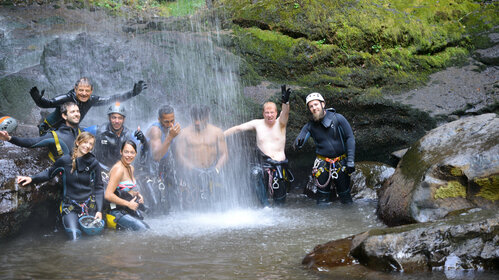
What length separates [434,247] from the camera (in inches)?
149

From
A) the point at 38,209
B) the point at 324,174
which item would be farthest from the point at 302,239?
the point at 38,209

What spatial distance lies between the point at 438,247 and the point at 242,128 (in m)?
4.25

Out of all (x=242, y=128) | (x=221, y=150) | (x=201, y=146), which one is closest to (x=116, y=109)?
(x=201, y=146)

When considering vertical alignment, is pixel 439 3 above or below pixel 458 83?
above

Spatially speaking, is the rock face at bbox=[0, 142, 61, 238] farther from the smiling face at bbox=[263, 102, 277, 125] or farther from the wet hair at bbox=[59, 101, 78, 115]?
the smiling face at bbox=[263, 102, 277, 125]

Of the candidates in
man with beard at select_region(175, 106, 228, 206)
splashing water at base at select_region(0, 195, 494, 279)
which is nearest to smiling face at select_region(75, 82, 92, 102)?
man with beard at select_region(175, 106, 228, 206)

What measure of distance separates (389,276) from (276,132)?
4.12 metres

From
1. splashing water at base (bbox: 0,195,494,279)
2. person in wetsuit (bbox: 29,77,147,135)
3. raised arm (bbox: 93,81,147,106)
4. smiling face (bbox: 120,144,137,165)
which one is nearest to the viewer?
splashing water at base (bbox: 0,195,494,279)

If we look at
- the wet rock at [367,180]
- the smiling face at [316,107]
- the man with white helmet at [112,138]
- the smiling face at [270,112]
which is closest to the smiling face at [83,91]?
the man with white helmet at [112,138]

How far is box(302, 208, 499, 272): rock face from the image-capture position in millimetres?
3680

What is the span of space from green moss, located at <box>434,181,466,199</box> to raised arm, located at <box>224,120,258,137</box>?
129 inches

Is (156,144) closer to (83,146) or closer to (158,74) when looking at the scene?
(83,146)

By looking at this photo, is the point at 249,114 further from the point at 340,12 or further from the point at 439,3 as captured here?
the point at 439,3

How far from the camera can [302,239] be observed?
5.10 m
